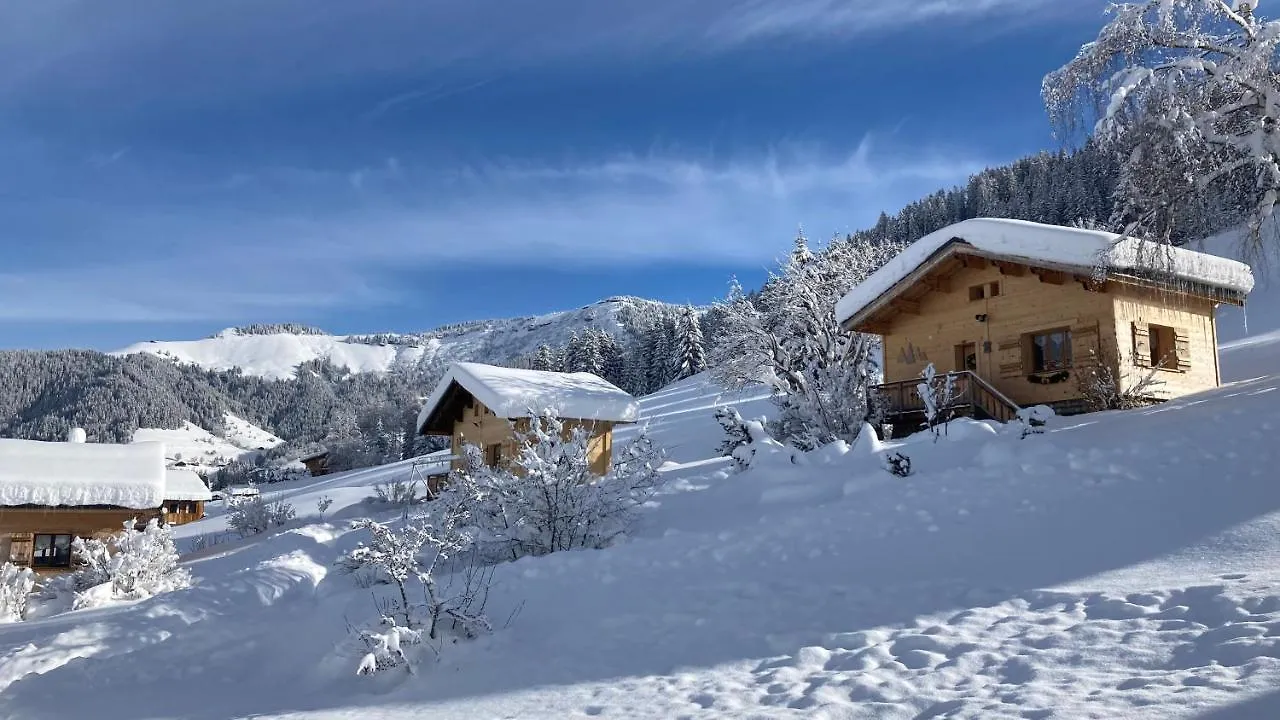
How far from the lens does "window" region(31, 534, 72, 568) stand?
26297 millimetres

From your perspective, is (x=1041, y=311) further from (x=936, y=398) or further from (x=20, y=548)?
(x=20, y=548)

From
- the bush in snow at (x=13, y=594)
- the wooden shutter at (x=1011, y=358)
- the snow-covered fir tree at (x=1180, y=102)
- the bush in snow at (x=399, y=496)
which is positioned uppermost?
the snow-covered fir tree at (x=1180, y=102)

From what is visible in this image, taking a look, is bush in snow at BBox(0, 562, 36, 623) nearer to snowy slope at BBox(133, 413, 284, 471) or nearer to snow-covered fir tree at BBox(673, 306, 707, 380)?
snow-covered fir tree at BBox(673, 306, 707, 380)

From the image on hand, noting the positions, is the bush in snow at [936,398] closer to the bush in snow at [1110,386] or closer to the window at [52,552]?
the bush in snow at [1110,386]

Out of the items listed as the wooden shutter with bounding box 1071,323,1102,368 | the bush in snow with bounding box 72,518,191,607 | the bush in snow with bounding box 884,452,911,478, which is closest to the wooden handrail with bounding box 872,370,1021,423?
the wooden shutter with bounding box 1071,323,1102,368

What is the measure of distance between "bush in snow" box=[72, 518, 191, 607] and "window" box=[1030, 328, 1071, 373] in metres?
20.5

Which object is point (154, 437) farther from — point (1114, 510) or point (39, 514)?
point (1114, 510)

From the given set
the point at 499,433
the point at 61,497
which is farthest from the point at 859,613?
the point at 61,497

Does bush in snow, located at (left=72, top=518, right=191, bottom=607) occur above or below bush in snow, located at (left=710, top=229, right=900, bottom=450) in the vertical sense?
below

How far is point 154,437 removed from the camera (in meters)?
157

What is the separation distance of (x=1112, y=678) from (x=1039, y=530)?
4.16m

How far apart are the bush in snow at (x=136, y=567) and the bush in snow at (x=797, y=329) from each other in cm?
1529

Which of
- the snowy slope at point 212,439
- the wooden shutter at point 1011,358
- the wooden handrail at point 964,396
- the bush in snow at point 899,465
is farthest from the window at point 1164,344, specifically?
the snowy slope at point 212,439

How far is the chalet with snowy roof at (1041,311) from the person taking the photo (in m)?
17.4
